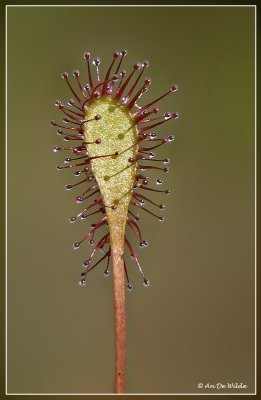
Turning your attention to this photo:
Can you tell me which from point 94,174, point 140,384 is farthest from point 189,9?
point 140,384

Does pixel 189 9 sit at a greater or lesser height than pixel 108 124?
greater

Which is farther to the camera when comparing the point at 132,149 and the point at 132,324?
the point at 132,324

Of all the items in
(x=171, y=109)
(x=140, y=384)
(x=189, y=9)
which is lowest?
(x=140, y=384)

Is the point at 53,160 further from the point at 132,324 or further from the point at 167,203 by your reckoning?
the point at 132,324

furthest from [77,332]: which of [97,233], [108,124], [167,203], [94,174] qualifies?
[108,124]

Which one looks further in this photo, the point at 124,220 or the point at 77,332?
the point at 77,332

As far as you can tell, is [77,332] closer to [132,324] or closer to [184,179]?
[132,324]

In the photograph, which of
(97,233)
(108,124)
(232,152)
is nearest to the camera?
(108,124)

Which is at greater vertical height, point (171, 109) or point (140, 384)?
point (171, 109)

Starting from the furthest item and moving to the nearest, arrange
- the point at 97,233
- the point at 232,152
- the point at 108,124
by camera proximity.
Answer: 1. the point at 232,152
2. the point at 97,233
3. the point at 108,124
